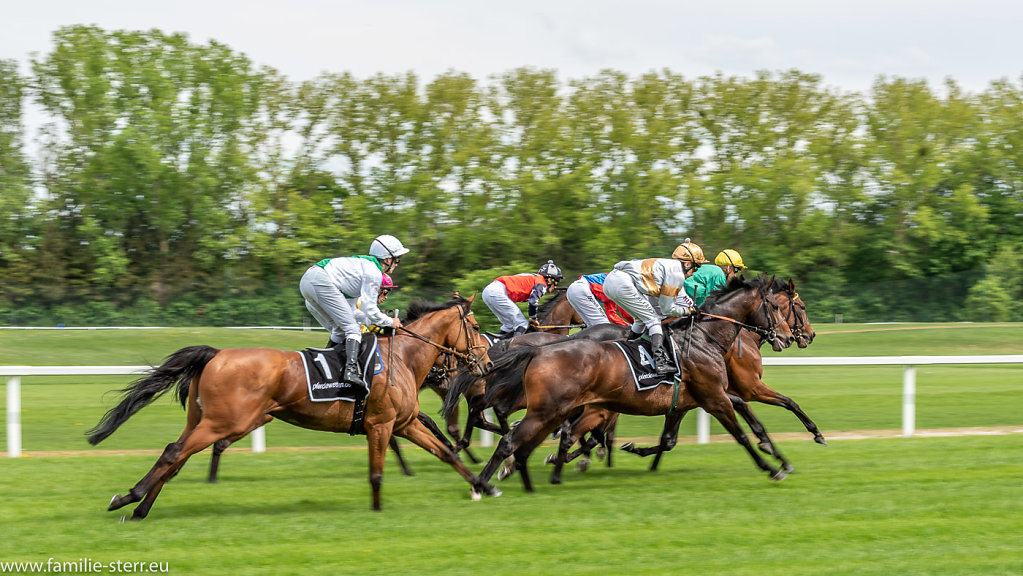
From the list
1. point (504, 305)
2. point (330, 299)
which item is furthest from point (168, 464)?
point (504, 305)

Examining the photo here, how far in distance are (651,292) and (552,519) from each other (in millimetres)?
2240

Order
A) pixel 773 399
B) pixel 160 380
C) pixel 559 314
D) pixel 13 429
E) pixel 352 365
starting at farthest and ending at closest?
pixel 559 314 < pixel 773 399 < pixel 13 429 < pixel 352 365 < pixel 160 380

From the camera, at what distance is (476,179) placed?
25906 millimetres

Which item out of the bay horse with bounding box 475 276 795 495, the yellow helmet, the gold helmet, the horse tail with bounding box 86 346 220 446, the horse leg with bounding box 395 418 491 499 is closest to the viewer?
the horse tail with bounding box 86 346 220 446

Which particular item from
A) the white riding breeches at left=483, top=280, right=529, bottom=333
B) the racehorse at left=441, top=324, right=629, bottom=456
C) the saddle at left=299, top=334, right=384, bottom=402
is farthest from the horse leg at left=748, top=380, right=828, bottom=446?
the saddle at left=299, top=334, right=384, bottom=402

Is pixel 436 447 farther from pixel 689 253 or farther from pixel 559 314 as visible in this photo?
pixel 559 314

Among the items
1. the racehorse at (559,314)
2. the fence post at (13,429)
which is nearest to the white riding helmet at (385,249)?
the racehorse at (559,314)

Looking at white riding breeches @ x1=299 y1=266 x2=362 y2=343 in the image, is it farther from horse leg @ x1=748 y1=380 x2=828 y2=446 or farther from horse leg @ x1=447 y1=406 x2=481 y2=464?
horse leg @ x1=748 y1=380 x2=828 y2=446

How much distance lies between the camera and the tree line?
24984 millimetres

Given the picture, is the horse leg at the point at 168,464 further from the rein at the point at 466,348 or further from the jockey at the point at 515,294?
the jockey at the point at 515,294

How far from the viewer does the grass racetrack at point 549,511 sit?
4.81 m

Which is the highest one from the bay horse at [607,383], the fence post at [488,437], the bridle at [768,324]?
the bridle at [768,324]

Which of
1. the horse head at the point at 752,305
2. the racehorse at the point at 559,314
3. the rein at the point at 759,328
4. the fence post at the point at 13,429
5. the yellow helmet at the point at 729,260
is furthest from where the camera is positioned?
the racehorse at the point at 559,314

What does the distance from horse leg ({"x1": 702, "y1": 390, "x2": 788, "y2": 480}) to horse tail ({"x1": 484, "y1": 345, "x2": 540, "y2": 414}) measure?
4.51 ft
